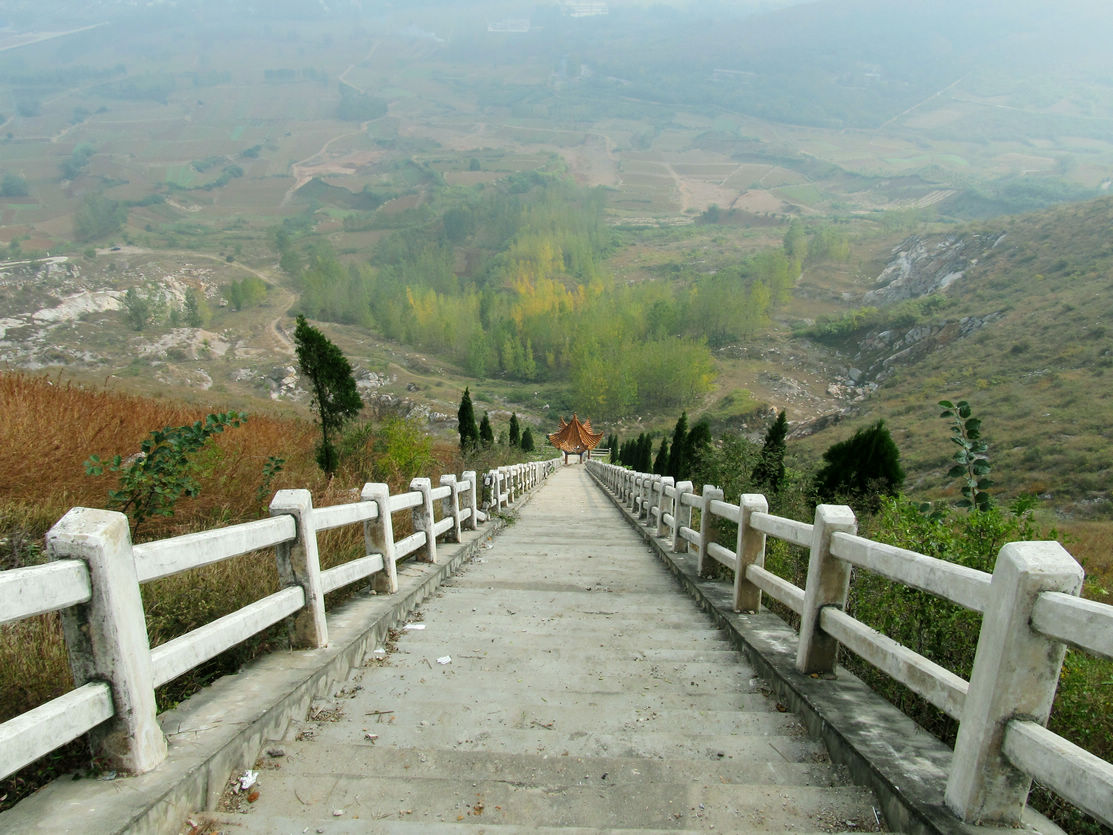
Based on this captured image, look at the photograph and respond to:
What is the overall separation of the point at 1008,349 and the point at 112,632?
64726 mm

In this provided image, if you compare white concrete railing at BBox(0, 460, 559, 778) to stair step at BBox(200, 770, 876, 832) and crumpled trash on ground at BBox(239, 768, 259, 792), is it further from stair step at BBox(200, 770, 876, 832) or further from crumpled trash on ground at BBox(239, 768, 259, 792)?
stair step at BBox(200, 770, 876, 832)

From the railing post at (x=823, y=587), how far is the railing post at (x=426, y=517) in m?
3.73

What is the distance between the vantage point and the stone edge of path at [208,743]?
204 cm

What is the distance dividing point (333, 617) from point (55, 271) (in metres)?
130

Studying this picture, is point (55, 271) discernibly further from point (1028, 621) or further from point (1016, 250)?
point (1016, 250)

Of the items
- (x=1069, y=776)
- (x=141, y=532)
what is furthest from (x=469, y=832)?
(x=141, y=532)

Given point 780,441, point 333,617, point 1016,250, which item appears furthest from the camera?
point 1016,250

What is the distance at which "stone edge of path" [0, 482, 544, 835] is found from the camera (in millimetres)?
2039

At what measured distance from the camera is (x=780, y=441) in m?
16.9

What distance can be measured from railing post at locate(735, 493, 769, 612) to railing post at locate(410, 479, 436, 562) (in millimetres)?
3018

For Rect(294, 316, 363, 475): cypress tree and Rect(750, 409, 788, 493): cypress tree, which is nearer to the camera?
Rect(294, 316, 363, 475): cypress tree

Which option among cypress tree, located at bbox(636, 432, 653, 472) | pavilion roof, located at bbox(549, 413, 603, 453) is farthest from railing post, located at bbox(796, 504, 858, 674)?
pavilion roof, located at bbox(549, 413, 603, 453)

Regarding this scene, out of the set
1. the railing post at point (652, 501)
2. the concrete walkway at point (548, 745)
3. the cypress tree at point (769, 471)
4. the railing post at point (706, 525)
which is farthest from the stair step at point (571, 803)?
the cypress tree at point (769, 471)

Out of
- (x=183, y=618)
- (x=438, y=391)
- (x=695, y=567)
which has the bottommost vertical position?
(x=695, y=567)
